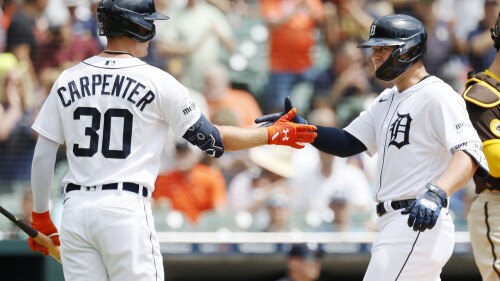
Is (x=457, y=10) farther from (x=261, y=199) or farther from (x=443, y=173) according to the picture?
(x=443, y=173)

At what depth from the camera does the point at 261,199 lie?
28.1 ft

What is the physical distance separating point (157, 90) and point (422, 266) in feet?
5.09

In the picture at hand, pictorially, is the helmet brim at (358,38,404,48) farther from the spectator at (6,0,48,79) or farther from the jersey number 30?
the spectator at (6,0,48,79)

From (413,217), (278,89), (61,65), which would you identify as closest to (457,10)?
(278,89)

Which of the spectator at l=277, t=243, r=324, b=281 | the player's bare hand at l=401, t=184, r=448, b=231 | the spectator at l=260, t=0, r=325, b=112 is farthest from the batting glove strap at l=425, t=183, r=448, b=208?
the spectator at l=260, t=0, r=325, b=112

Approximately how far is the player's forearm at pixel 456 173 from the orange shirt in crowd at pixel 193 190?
4.27 metres

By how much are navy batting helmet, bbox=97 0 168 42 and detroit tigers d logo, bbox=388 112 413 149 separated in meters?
1.34

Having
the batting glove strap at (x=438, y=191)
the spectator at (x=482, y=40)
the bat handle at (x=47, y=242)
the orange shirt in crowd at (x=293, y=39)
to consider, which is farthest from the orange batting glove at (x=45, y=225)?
the spectator at (x=482, y=40)

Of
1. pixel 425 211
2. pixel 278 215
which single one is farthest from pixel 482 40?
pixel 425 211

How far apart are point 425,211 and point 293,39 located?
19.0ft

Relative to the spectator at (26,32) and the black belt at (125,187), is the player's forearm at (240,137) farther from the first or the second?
the spectator at (26,32)

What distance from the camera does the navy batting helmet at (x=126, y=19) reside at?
450 cm

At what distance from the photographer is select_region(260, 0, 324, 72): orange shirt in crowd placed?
9.89 m

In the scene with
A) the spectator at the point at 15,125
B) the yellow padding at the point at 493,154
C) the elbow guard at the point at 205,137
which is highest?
the elbow guard at the point at 205,137
